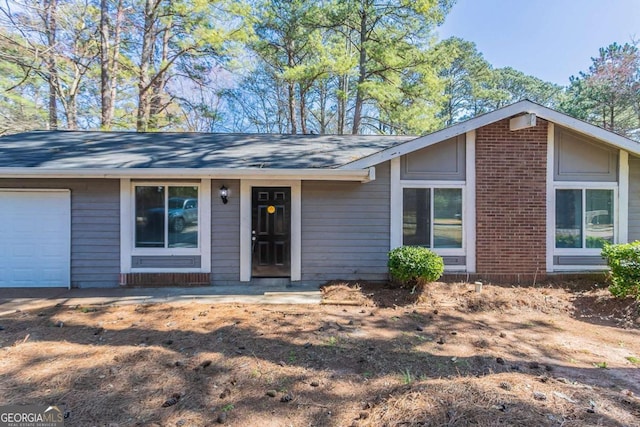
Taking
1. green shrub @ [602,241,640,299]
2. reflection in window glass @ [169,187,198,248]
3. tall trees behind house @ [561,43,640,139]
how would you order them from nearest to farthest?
green shrub @ [602,241,640,299], reflection in window glass @ [169,187,198,248], tall trees behind house @ [561,43,640,139]

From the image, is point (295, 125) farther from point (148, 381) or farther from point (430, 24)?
point (148, 381)

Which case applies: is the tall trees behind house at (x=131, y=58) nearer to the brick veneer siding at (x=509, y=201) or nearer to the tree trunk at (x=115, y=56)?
the tree trunk at (x=115, y=56)

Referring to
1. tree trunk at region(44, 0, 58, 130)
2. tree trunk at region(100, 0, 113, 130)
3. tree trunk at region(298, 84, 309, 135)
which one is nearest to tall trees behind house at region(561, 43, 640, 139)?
tree trunk at region(298, 84, 309, 135)

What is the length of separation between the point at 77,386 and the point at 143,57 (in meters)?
15.7

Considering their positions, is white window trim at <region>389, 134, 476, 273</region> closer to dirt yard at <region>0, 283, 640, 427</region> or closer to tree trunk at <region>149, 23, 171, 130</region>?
dirt yard at <region>0, 283, 640, 427</region>

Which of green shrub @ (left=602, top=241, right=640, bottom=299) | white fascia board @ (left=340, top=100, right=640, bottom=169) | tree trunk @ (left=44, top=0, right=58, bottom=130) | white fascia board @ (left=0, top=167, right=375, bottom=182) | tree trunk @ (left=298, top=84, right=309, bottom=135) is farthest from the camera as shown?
tree trunk @ (left=298, top=84, right=309, bottom=135)

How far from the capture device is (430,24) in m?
14.5

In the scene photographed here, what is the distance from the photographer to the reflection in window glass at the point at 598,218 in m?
6.84

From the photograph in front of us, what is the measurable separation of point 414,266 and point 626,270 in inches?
133

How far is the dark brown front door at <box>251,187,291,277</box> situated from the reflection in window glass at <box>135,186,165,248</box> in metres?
1.84

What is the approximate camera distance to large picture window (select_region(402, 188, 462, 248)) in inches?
267

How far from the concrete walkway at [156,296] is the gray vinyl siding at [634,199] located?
669cm

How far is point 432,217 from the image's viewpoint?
679cm

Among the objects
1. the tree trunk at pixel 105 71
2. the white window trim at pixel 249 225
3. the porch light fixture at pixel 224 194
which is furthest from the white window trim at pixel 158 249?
the tree trunk at pixel 105 71
